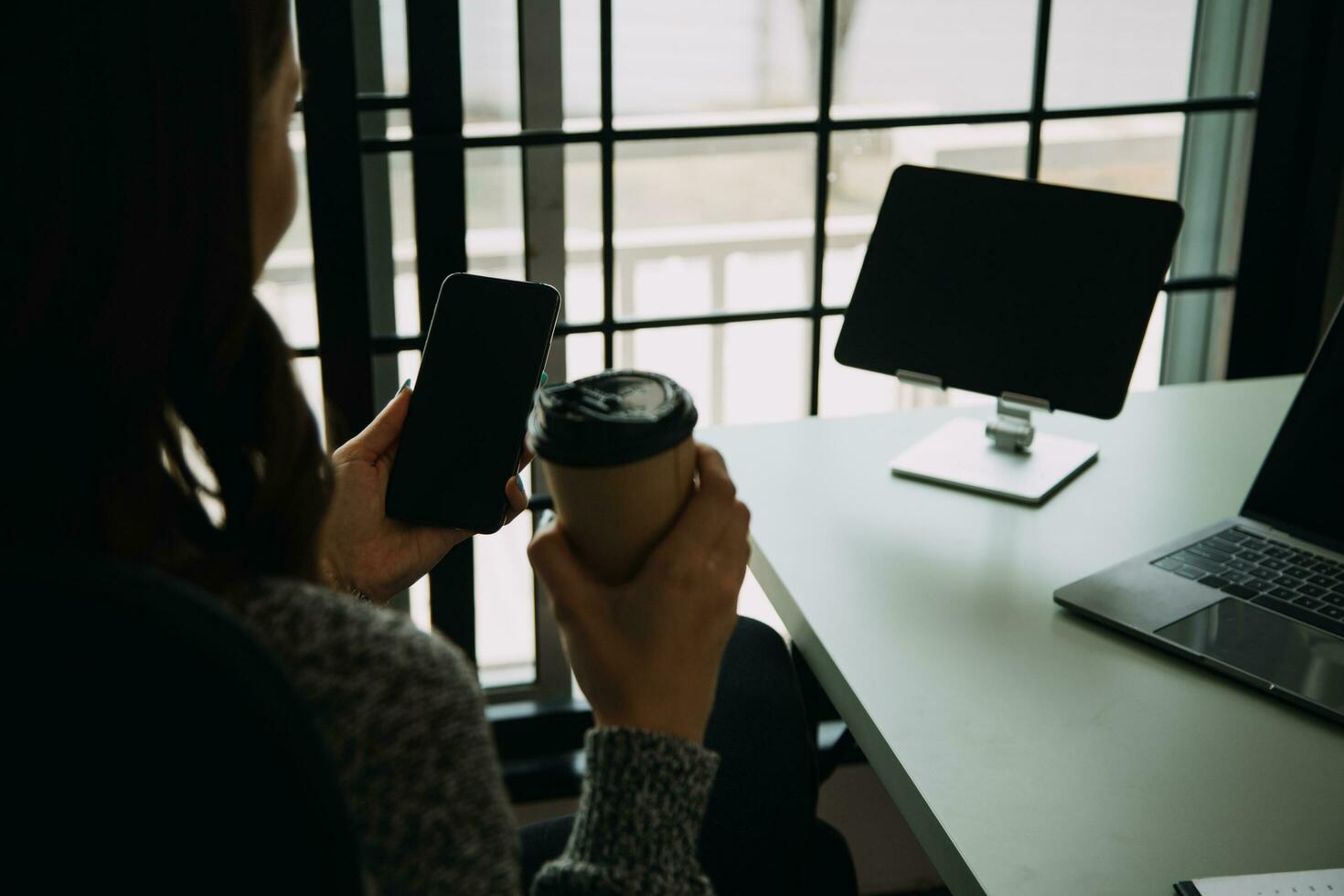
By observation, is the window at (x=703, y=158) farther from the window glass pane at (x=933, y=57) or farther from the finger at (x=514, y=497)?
the finger at (x=514, y=497)

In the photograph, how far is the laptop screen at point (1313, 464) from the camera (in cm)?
115

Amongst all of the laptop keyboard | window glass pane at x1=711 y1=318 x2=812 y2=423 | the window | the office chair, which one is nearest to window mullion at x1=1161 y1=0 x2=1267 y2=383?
the window

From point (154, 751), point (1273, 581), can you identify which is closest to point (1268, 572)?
point (1273, 581)

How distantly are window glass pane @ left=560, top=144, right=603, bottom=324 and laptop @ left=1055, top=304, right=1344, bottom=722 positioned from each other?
32.7 inches

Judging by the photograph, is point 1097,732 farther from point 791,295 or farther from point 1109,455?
point 791,295

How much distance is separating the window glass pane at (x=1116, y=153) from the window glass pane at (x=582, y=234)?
0.63 m

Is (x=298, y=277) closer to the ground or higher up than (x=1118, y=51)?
closer to the ground

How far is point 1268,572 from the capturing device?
1.11 m

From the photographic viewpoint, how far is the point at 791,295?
5.86ft

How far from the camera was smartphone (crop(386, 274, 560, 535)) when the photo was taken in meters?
1.09

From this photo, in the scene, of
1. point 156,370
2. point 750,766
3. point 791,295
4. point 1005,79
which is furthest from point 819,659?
point 1005,79

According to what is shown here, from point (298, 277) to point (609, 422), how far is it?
1.11 metres

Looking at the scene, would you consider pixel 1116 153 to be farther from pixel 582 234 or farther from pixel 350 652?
pixel 350 652

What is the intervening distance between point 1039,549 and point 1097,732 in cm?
30
